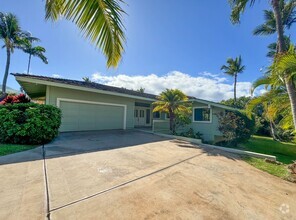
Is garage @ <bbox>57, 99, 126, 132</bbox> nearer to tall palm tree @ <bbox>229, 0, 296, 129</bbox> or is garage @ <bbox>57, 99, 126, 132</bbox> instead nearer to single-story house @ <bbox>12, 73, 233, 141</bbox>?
single-story house @ <bbox>12, 73, 233, 141</bbox>

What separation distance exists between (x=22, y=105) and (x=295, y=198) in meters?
10.6

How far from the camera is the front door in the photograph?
1962 cm

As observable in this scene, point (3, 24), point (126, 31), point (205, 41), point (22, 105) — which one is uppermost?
point (3, 24)

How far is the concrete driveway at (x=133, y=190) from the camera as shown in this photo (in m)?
2.90

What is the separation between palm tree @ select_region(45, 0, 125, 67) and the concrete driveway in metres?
3.06

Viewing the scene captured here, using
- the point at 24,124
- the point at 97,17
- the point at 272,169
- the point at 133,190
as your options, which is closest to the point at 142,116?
the point at 24,124

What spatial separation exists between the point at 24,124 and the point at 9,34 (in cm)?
2218

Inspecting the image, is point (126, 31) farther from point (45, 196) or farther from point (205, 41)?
point (205, 41)

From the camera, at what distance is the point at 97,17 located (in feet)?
10.0

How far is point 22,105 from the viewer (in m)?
7.96

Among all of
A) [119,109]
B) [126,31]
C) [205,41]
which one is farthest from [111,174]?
[205,41]

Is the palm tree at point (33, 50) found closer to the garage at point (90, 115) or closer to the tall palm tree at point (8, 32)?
the tall palm tree at point (8, 32)

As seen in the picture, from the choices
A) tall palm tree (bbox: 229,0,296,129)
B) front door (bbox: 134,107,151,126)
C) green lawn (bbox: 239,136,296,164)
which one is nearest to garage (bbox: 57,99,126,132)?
front door (bbox: 134,107,151,126)

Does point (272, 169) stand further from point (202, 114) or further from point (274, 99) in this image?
point (202, 114)
